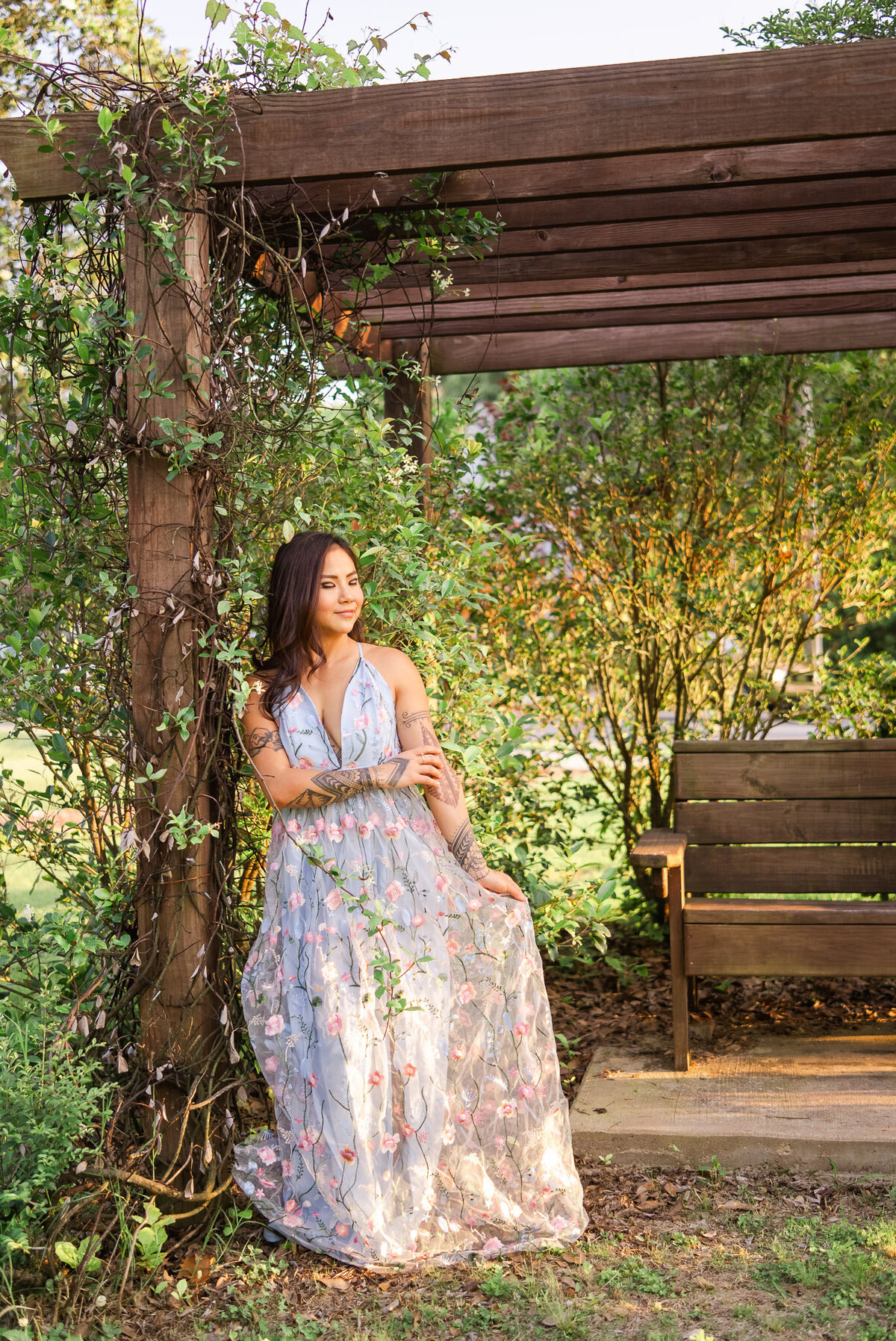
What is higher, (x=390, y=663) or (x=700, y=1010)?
(x=390, y=663)

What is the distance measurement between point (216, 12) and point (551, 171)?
958 millimetres

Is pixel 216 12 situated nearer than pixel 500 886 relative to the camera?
Yes

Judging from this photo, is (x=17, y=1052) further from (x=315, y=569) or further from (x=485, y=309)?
(x=485, y=309)

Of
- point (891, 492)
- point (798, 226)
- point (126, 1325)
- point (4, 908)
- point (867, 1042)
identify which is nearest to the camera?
point (126, 1325)

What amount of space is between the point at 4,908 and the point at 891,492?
4336 mm

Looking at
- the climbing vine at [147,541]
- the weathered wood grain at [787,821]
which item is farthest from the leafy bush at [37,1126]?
the weathered wood grain at [787,821]

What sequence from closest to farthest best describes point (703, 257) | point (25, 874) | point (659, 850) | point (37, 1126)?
point (37, 1126) → point (659, 850) → point (703, 257) → point (25, 874)

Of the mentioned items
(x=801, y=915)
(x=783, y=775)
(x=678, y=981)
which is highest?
(x=783, y=775)

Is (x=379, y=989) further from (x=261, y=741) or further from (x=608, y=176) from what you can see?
(x=608, y=176)

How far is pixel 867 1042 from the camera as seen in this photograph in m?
4.32

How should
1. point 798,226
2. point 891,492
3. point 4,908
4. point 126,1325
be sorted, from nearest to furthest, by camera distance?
1. point 126,1325
2. point 4,908
3. point 798,226
4. point 891,492

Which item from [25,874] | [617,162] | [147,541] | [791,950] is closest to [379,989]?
[147,541]

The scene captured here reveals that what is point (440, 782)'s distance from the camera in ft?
10.4

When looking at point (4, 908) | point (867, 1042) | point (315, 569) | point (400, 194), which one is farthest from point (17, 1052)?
point (867, 1042)
